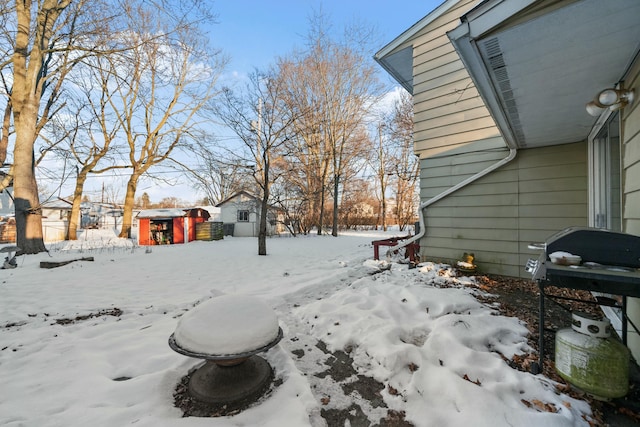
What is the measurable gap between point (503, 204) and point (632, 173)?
7.86 feet

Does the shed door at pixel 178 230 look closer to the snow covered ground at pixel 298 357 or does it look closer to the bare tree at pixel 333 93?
the bare tree at pixel 333 93

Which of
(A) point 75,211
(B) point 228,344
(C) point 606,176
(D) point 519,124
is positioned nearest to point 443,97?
(D) point 519,124

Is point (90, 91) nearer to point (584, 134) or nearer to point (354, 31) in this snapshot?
point (354, 31)

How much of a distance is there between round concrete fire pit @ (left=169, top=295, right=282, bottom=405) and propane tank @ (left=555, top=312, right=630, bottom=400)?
1.93 metres

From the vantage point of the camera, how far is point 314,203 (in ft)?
61.2

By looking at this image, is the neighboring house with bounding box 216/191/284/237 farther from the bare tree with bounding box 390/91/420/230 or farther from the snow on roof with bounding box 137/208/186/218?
the bare tree with bounding box 390/91/420/230

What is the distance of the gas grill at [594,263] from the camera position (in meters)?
1.47

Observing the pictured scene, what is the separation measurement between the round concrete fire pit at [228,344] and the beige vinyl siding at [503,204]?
424cm

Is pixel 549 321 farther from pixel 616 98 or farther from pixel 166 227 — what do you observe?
pixel 166 227

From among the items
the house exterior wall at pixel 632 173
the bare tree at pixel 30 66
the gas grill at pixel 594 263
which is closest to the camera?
the gas grill at pixel 594 263

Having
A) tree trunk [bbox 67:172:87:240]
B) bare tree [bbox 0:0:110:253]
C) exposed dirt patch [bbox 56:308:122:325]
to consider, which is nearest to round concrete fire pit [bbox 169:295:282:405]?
exposed dirt patch [bbox 56:308:122:325]

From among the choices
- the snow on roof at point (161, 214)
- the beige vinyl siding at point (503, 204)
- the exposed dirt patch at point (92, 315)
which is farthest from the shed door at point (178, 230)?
the beige vinyl siding at point (503, 204)

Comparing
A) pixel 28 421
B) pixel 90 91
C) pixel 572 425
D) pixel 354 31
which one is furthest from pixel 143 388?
pixel 354 31

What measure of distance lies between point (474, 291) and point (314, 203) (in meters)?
15.4
